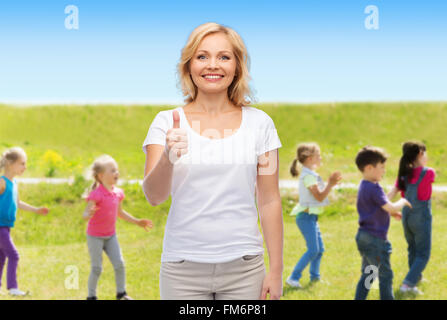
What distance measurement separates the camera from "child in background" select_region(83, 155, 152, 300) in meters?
5.18

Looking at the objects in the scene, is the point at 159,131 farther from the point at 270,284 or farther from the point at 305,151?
the point at 305,151

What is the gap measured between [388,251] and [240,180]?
9.76ft

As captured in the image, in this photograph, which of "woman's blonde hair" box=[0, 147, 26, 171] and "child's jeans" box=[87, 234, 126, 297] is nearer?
"child's jeans" box=[87, 234, 126, 297]

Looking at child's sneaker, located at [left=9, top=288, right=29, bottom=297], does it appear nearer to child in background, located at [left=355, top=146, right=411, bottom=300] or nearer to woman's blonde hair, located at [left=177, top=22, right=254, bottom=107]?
child in background, located at [left=355, top=146, right=411, bottom=300]

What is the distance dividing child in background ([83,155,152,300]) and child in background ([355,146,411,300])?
2.22 m

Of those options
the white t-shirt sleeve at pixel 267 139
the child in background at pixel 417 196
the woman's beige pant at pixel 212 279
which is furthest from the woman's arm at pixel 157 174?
the child in background at pixel 417 196

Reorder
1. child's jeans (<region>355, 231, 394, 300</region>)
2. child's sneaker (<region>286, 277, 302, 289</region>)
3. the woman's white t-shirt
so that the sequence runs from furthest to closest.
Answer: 1. child's sneaker (<region>286, 277, 302, 289</region>)
2. child's jeans (<region>355, 231, 394, 300</region>)
3. the woman's white t-shirt

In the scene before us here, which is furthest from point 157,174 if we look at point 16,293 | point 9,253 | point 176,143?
point 16,293

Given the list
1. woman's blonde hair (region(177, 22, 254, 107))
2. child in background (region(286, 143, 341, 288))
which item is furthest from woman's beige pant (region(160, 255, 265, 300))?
child in background (region(286, 143, 341, 288))

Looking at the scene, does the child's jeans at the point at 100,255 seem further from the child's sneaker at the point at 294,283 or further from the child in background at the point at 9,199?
the child's sneaker at the point at 294,283

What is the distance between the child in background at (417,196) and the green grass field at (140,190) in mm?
568

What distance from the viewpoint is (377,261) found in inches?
184

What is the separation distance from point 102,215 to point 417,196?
3.28 meters

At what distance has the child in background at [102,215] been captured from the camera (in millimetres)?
5176
